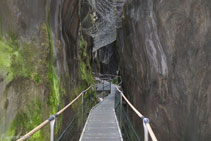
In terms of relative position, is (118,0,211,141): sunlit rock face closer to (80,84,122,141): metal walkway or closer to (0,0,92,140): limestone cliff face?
(80,84,122,141): metal walkway

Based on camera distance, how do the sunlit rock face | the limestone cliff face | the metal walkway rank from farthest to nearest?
the metal walkway
the sunlit rock face
the limestone cliff face

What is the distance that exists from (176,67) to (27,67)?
3.40 m

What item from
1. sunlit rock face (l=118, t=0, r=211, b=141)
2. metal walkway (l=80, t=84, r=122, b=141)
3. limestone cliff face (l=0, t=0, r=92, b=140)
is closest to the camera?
limestone cliff face (l=0, t=0, r=92, b=140)

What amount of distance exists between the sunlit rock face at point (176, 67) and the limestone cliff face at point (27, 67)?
2.79 meters

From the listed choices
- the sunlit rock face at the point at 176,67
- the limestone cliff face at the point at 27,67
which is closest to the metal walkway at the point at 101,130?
the limestone cliff face at the point at 27,67

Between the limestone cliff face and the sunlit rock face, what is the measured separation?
2.79m

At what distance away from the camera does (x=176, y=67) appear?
392 centimetres

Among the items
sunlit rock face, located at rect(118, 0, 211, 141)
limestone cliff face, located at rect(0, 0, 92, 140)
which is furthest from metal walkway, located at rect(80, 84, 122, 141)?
sunlit rock face, located at rect(118, 0, 211, 141)

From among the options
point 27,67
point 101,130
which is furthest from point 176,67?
point 27,67

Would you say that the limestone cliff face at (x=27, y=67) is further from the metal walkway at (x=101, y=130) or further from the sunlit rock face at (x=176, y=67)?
the sunlit rock face at (x=176, y=67)

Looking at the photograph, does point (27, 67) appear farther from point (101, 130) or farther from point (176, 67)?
point (176, 67)

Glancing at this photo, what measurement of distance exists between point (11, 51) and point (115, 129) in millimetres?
3252

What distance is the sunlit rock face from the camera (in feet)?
10.4

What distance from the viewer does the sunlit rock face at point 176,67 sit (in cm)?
317
